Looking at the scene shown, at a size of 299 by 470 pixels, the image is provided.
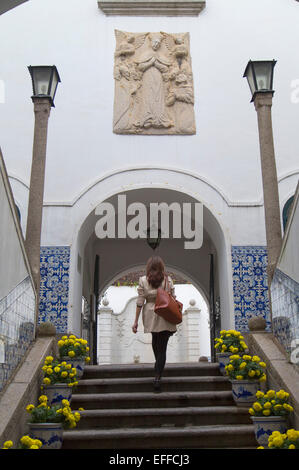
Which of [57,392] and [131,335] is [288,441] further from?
[131,335]

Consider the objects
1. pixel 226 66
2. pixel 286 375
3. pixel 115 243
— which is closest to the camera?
pixel 286 375

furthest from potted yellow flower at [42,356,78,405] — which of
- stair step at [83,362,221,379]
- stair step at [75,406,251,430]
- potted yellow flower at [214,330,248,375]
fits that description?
potted yellow flower at [214,330,248,375]

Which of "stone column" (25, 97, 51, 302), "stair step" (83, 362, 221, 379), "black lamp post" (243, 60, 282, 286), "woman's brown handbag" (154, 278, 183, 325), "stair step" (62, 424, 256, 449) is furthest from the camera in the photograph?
"black lamp post" (243, 60, 282, 286)

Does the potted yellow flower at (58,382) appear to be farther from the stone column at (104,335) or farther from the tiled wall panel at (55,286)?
the stone column at (104,335)

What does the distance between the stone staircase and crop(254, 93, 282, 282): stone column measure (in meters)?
1.54

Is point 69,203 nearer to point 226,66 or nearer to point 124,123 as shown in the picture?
point 124,123

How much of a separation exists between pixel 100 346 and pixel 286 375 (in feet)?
47.6

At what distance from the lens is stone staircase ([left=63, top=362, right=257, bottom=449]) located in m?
4.56

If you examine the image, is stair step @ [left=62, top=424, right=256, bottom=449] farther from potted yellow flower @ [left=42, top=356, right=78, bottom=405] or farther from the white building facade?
the white building facade

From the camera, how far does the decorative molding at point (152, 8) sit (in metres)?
9.82

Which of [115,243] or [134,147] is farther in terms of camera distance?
[115,243]

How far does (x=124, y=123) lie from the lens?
9.17 m

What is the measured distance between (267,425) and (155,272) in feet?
6.55
